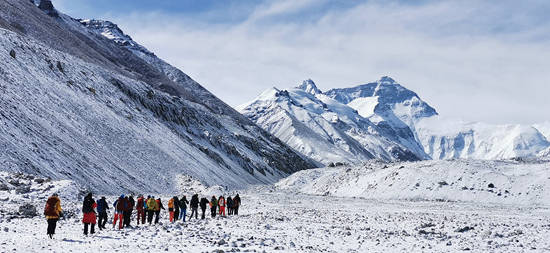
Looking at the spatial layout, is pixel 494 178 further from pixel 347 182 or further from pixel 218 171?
pixel 218 171

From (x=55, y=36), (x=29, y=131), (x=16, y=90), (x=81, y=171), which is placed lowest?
(x=81, y=171)

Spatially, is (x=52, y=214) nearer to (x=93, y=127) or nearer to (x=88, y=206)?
(x=88, y=206)

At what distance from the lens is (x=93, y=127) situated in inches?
2881

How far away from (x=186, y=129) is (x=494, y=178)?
7905 centimetres

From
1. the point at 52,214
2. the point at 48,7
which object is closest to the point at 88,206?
the point at 52,214

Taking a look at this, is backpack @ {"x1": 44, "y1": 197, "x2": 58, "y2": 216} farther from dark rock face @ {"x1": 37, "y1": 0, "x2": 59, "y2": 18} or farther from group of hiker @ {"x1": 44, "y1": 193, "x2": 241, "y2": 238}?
dark rock face @ {"x1": 37, "y1": 0, "x2": 59, "y2": 18}

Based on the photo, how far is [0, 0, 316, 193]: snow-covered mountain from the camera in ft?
177

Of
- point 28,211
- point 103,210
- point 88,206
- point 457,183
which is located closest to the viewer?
point 88,206

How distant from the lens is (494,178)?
65938mm

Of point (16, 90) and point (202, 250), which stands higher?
point (16, 90)

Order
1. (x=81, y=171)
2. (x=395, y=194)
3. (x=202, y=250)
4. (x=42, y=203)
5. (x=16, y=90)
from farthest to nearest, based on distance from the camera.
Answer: (x=395, y=194), (x=16, y=90), (x=81, y=171), (x=42, y=203), (x=202, y=250)

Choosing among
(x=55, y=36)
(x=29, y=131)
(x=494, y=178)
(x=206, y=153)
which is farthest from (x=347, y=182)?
(x=55, y=36)

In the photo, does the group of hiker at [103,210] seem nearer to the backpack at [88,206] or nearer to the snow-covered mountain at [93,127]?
the backpack at [88,206]

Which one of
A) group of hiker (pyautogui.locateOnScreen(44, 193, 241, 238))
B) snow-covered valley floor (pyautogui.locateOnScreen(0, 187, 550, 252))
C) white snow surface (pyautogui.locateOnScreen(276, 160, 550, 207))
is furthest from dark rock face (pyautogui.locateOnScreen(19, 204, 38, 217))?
white snow surface (pyautogui.locateOnScreen(276, 160, 550, 207))
